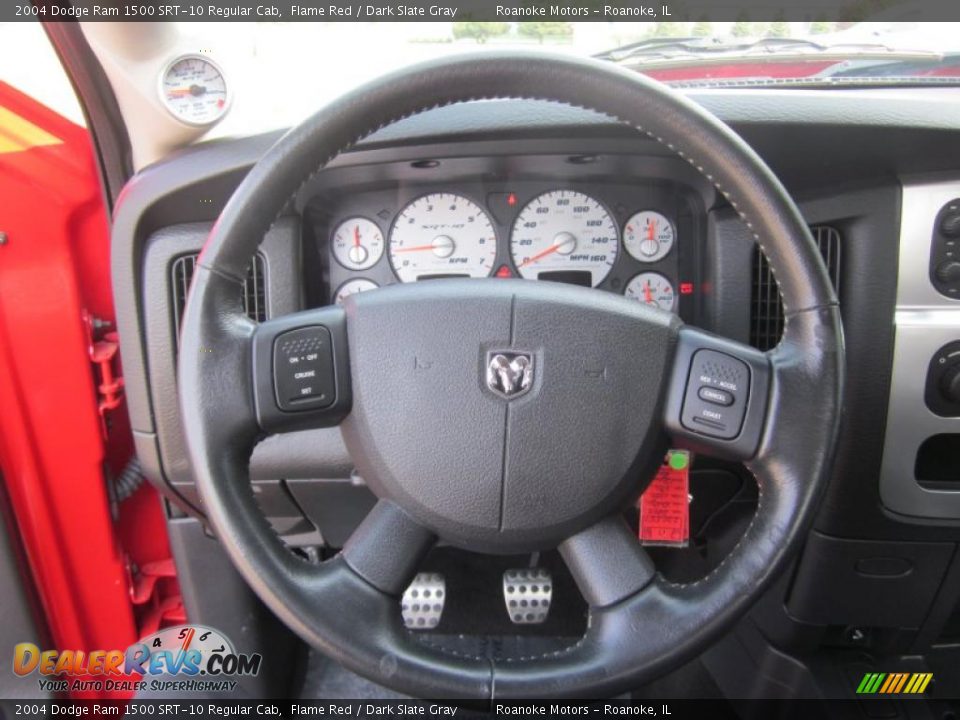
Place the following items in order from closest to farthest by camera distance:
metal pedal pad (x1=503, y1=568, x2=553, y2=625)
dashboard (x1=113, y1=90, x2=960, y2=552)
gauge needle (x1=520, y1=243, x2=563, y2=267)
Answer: dashboard (x1=113, y1=90, x2=960, y2=552)
gauge needle (x1=520, y1=243, x2=563, y2=267)
metal pedal pad (x1=503, y1=568, x2=553, y2=625)

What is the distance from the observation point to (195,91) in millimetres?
1253

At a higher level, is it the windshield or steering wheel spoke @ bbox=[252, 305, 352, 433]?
the windshield

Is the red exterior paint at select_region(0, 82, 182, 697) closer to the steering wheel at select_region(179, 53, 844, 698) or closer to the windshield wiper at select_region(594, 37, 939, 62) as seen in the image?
the steering wheel at select_region(179, 53, 844, 698)

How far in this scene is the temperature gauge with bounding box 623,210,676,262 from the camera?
4.34 ft

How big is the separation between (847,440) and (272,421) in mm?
1034

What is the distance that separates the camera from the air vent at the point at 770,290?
1.26 meters

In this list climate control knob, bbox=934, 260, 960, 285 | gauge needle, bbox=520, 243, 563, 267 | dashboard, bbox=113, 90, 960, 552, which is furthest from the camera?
gauge needle, bbox=520, 243, 563, 267

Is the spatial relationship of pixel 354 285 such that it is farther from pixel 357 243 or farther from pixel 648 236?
pixel 648 236

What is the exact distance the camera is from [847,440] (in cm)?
131

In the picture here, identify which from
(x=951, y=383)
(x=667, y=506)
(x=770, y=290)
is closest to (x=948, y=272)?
(x=951, y=383)

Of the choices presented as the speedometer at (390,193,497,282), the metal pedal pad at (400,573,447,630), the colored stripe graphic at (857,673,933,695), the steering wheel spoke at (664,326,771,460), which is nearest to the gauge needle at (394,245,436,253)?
the speedometer at (390,193,497,282)

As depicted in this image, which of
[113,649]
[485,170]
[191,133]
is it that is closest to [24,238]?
[191,133]

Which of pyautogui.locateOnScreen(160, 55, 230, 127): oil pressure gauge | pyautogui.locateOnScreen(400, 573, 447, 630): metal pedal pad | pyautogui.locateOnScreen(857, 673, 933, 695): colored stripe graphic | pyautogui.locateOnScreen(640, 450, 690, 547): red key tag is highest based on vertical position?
pyautogui.locateOnScreen(160, 55, 230, 127): oil pressure gauge

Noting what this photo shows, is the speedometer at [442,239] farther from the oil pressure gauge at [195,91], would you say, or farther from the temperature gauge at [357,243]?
the oil pressure gauge at [195,91]
